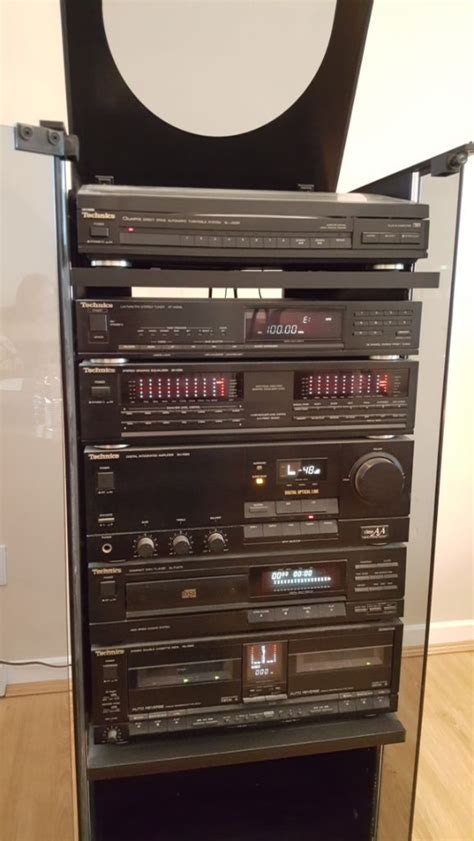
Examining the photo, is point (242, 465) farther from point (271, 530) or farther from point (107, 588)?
point (107, 588)

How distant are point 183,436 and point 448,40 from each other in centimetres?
119

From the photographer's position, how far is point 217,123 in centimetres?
91

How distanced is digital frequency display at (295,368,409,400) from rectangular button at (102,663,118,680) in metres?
0.44

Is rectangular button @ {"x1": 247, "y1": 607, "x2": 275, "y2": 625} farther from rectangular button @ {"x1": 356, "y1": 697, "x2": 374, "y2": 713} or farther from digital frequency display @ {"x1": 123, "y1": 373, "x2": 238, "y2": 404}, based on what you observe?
digital frequency display @ {"x1": 123, "y1": 373, "x2": 238, "y2": 404}

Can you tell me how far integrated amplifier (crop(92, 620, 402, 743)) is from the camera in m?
0.82

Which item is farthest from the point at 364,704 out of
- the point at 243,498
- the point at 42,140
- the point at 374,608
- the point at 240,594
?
the point at 42,140

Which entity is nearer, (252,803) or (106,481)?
(106,481)

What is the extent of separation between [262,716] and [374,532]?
12.2 inches

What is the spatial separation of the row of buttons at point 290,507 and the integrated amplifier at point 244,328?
20cm

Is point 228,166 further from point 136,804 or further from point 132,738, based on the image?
point 136,804

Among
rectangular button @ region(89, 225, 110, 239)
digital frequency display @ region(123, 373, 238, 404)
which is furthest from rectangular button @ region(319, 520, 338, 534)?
rectangular button @ region(89, 225, 110, 239)

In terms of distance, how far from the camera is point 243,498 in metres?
0.81

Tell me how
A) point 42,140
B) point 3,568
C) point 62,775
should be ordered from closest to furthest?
point 42,140 → point 62,775 → point 3,568

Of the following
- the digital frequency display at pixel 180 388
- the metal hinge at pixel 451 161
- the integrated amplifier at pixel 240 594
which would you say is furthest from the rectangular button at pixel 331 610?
the metal hinge at pixel 451 161
